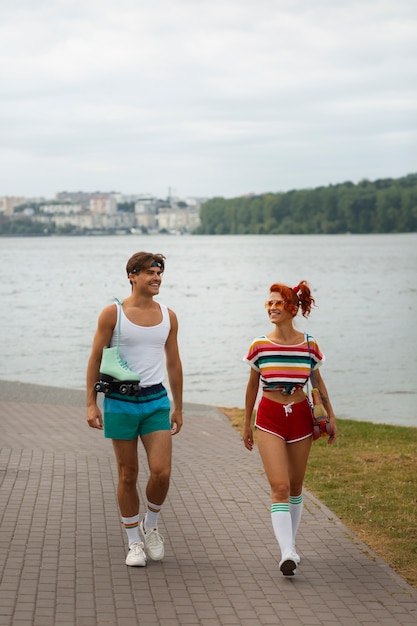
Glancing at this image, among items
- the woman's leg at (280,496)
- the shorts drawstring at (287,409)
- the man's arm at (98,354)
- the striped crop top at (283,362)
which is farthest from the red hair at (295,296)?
the man's arm at (98,354)

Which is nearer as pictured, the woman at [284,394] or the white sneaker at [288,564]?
the white sneaker at [288,564]

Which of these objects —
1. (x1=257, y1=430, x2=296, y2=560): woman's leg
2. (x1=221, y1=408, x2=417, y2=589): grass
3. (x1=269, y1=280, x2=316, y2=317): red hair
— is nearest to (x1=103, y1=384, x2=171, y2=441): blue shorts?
(x1=257, y1=430, x2=296, y2=560): woman's leg

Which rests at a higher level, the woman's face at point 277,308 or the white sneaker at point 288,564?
the woman's face at point 277,308

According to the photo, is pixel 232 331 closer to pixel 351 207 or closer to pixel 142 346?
pixel 142 346

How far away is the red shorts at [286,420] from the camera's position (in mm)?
6102

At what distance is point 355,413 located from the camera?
17250 millimetres

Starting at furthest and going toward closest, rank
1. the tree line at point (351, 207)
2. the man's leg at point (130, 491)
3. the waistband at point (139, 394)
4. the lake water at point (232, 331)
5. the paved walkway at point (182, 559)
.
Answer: the tree line at point (351, 207)
the lake water at point (232, 331)
the man's leg at point (130, 491)
the waistband at point (139, 394)
the paved walkway at point (182, 559)

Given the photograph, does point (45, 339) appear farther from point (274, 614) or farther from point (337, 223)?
point (337, 223)

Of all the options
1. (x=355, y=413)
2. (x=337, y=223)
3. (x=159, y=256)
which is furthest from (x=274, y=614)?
(x=337, y=223)

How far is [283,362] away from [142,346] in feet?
2.57

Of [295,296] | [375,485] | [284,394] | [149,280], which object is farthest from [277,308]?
[375,485]

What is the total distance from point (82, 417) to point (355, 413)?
5.90 metres

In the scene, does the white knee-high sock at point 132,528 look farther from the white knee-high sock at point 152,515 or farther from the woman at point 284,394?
the woman at point 284,394

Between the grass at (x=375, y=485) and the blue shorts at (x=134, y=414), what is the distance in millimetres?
1653
